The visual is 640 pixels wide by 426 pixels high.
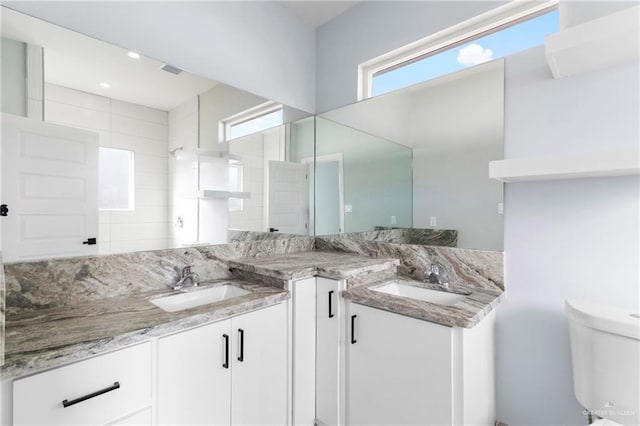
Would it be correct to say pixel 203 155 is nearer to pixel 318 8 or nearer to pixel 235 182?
pixel 235 182

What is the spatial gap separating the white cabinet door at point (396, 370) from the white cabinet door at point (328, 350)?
7 cm

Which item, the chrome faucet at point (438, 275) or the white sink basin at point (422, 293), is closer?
the white sink basin at point (422, 293)

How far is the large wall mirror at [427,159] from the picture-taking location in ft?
5.20

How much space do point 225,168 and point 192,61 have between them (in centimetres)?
63

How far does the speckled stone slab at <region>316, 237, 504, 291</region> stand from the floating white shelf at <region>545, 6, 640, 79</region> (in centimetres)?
90

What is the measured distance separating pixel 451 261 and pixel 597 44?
1.11 meters

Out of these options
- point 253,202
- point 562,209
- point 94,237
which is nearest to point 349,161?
point 253,202

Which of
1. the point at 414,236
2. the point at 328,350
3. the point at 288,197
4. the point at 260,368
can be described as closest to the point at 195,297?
the point at 260,368

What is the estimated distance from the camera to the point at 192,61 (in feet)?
5.56

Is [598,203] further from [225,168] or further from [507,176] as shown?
[225,168]

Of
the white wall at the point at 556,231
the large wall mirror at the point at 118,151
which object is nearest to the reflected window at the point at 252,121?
the large wall mirror at the point at 118,151

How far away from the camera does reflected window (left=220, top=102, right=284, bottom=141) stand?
6.16ft

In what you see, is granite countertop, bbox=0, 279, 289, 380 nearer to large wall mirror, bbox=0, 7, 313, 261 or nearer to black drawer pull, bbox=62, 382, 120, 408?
black drawer pull, bbox=62, 382, 120, 408

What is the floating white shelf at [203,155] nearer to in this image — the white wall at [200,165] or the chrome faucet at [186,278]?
the white wall at [200,165]
